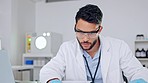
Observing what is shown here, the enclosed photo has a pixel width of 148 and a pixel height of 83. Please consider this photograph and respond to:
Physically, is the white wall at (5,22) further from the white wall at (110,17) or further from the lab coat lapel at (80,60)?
the lab coat lapel at (80,60)

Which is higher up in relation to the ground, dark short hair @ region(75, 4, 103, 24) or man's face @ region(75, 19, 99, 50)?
dark short hair @ region(75, 4, 103, 24)

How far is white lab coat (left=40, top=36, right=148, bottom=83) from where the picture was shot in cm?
115

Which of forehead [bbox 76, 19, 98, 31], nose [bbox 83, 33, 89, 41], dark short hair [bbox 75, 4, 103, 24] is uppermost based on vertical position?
dark short hair [bbox 75, 4, 103, 24]

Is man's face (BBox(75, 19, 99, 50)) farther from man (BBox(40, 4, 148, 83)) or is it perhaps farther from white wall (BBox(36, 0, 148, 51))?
white wall (BBox(36, 0, 148, 51))

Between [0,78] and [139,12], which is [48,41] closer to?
[139,12]

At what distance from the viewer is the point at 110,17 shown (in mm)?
3064

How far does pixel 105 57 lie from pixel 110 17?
6.40 ft

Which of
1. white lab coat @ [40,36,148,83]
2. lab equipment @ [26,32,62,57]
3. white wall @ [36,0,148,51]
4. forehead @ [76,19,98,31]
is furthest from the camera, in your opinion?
white wall @ [36,0,148,51]

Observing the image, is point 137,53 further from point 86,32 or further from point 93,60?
point 86,32

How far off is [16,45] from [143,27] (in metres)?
1.91

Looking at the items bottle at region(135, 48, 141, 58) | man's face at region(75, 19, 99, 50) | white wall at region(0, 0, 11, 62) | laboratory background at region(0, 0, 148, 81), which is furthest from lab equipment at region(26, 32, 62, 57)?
man's face at region(75, 19, 99, 50)

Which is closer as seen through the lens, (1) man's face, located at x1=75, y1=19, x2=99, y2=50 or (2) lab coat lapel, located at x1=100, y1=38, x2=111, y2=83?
(1) man's face, located at x1=75, y1=19, x2=99, y2=50

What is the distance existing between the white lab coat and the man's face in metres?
0.16

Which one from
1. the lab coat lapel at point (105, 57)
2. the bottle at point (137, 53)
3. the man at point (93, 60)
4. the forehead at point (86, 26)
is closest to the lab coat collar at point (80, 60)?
the man at point (93, 60)
